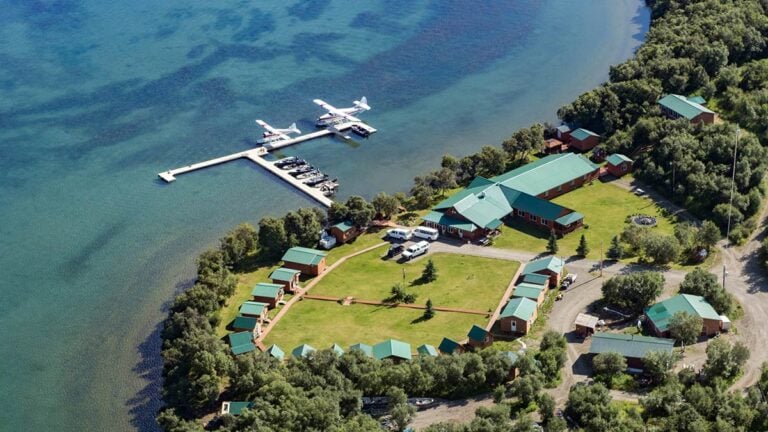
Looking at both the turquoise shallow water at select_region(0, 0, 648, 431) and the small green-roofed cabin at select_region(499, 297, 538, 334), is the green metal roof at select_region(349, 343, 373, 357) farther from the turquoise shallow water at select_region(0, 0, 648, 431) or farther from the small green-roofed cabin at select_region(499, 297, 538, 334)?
the turquoise shallow water at select_region(0, 0, 648, 431)

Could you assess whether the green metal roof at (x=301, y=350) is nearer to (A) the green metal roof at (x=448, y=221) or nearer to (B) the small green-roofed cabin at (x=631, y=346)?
(B) the small green-roofed cabin at (x=631, y=346)

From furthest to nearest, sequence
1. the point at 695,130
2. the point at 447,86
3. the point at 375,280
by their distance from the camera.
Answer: the point at 447,86, the point at 695,130, the point at 375,280

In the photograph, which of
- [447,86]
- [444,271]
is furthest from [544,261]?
[447,86]

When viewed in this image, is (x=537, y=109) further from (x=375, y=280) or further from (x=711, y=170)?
(x=375, y=280)

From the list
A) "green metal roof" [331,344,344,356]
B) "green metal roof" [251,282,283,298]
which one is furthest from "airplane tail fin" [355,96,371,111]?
"green metal roof" [331,344,344,356]

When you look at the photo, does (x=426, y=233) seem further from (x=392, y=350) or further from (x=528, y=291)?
(x=392, y=350)

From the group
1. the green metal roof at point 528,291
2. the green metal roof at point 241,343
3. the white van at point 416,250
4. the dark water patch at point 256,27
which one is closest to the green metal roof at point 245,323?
the green metal roof at point 241,343

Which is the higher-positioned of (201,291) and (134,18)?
(201,291)
